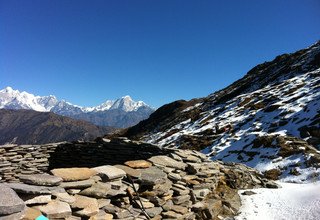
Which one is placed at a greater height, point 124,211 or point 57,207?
point 57,207

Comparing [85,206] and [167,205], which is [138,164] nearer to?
[167,205]

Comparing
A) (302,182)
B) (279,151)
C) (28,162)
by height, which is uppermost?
(28,162)

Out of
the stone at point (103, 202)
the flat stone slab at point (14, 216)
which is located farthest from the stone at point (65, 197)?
the flat stone slab at point (14, 216)

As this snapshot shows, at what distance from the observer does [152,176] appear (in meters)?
8.96

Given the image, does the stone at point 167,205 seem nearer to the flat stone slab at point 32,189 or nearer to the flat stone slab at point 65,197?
the flat stone slab at point 65,197

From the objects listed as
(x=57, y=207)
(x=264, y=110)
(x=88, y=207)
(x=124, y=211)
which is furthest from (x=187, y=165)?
(x=264, y=110)

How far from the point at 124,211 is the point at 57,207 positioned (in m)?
→ 2.09

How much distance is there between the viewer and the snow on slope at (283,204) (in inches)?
386

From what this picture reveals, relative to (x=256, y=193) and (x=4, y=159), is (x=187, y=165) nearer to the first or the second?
(x=256, y=193)

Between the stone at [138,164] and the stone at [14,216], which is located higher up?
the stone at [138,164]

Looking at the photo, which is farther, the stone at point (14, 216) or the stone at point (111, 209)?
the stone at point (111, 209)

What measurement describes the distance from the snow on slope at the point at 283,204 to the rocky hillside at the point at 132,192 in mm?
526

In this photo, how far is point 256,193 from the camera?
12.8 meters

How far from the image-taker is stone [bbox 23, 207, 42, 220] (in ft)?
17.3
